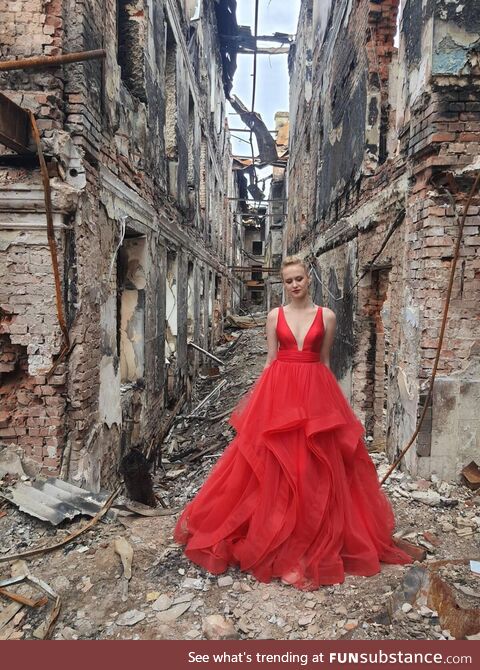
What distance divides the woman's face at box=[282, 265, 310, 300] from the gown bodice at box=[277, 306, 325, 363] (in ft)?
0.59

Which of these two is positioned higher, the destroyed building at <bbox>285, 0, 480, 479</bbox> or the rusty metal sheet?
the destroyed building at <bbox>285, 0, 480, 479</bbox>

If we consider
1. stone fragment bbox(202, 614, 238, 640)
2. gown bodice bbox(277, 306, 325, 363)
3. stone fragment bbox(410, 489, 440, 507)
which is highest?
gown bodice bbox(277, 306, 325, 363)

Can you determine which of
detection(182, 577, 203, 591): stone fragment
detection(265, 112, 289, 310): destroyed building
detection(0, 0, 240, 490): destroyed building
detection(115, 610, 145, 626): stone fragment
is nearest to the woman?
detection(182, 577, 203, 591): stone fragment

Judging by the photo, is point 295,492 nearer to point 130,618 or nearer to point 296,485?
point 296,485

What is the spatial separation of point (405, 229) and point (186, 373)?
617cm

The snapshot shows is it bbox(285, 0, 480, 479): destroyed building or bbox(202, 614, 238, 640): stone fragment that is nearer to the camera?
bbox(202, 614, 238, 640): stone fragment

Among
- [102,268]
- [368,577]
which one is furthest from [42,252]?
[368,577]

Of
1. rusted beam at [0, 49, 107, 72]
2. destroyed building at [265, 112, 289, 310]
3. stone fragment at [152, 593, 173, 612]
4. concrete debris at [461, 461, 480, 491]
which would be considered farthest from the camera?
destroyed building at [265, 112, 289, 310]

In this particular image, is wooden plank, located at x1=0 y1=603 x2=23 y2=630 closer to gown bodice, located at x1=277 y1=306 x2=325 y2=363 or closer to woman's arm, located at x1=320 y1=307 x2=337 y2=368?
gown bodice, located at x1=277 y1=306 x2=325 y2=363

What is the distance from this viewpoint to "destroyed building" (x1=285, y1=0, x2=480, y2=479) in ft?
13.4

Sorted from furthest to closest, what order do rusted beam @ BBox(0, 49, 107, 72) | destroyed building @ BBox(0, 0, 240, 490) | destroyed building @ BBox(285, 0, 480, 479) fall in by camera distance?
destroyed building @ BBox(285, 0, 480, 479)
destroyed building @ BBox(0, 0, 240, 490)
rusted beam @ BBox(0, 49, 107, 72)

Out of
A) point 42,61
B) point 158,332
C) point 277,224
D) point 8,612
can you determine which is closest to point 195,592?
point 8,612

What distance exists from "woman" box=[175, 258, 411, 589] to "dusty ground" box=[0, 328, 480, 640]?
0.46 feet

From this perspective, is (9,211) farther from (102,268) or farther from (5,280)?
(102,268)
